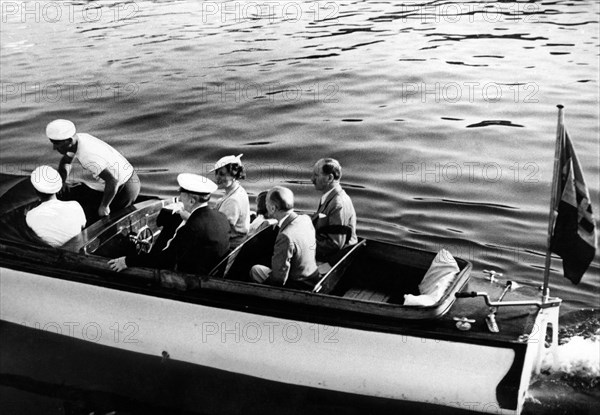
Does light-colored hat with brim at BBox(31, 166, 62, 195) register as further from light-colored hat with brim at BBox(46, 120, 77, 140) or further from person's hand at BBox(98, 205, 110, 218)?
person's hand at BBox(98, 205, 110, 218)

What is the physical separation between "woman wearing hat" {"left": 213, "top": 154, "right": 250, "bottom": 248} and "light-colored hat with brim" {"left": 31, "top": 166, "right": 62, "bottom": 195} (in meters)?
1.56

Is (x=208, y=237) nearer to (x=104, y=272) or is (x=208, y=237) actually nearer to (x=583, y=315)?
(x=104, y=272)

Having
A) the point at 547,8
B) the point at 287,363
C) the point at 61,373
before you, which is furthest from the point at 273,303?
the point at 547,8

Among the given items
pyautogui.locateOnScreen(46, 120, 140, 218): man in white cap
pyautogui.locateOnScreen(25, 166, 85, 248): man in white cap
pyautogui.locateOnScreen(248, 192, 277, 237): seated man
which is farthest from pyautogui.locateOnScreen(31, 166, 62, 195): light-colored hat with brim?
pyautogui.locateOnScreen(248, 192, 277, 237): seated man

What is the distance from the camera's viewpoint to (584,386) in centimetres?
629

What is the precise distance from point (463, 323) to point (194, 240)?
8.10ft

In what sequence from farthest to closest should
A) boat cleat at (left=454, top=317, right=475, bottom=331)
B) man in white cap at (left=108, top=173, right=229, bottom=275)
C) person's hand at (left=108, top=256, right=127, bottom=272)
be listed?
person's hand at (left=108, top=256, right=127, bottom=272), man in white cap at (left=108, top=173, right=229, bottom=275), boat cleat at (left=454, top=317, right=475, bottom=331)

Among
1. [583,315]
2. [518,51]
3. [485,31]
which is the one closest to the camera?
[583,315]

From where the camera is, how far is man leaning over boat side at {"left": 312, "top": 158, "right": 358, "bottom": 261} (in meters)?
6.72

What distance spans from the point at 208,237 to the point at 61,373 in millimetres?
2238

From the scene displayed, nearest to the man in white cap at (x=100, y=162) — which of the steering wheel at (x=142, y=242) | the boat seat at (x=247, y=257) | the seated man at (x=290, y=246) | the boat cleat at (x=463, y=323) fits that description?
the steering wheel at (x=142, y=242)

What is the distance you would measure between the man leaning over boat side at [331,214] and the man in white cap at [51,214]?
2.43 m

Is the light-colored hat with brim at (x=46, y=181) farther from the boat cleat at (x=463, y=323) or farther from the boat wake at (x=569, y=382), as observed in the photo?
the boat wake at (x=569, y=382)

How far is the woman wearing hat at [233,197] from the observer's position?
6.77 metres
